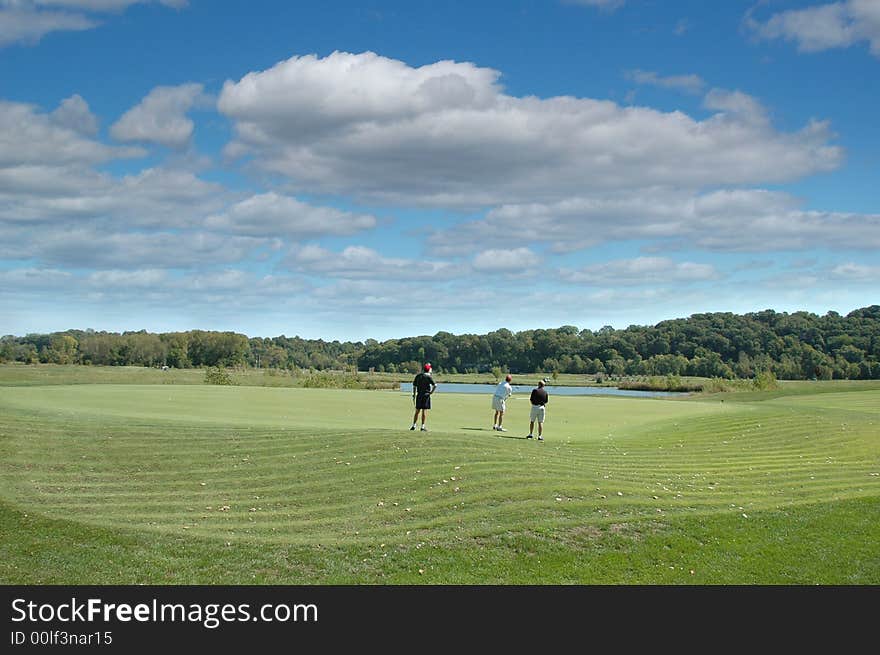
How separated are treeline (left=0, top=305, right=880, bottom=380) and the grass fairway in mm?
95194

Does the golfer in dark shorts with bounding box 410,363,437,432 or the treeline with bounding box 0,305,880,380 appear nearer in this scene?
the golfer in dark shorts with bounding box 410,363,437,432

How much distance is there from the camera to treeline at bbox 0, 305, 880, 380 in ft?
436

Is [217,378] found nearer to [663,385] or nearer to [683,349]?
[663,385]

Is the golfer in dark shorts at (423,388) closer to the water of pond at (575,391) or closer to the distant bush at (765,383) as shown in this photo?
the water of pond at (575,391)

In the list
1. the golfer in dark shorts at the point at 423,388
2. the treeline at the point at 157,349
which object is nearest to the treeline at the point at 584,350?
the treeline at the point at 157,349

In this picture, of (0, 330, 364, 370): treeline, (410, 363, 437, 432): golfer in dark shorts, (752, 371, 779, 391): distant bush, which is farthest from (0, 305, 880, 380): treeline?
(410, 363, 437, 432): golfer in dark shorts

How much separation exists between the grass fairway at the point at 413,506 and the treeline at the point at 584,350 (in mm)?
95194

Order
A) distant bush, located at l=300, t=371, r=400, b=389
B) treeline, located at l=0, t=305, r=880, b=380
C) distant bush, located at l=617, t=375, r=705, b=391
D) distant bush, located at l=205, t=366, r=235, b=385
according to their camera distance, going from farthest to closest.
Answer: treeline, located at l=0, t=305, r=880, b=380 → distant bush, located at l=617, t=375, r=705, b=391 → distant bush, located at l=300, t=371, r=400, b=389 → distant bush, located at l=205, t=366, r=235, b=385

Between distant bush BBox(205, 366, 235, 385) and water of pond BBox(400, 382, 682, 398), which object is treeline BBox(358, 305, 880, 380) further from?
distant bush BBox(205, 366, 235, 385)

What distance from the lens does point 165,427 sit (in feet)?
84.6

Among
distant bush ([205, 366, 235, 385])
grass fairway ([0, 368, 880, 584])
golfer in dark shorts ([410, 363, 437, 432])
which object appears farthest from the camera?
distant bush ([205, 366, 235, 385])

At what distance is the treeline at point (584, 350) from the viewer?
133000 millimetres

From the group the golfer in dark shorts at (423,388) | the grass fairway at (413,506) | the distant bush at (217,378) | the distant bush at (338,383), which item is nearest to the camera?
the grass fairway at (413,506)
